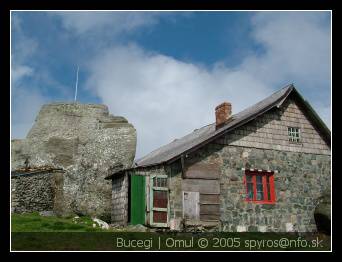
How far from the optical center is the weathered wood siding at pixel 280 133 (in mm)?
19609

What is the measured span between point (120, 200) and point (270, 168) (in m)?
6.66

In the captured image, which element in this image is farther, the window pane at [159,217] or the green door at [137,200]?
the green door at [137,200]

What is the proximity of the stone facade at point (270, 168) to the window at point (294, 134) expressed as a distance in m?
0.18

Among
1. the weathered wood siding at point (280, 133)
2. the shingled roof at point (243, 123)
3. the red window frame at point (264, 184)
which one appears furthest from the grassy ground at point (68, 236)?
the weathered wood siding at point (280, 133)

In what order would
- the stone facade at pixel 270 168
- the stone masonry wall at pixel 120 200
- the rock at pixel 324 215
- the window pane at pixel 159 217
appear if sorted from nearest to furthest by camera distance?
the window pane at pixel 159 217 → the stone facade at pixel 270 168 → the rock at pixel 324 215 → the stone masonry wall at pixel 120 200

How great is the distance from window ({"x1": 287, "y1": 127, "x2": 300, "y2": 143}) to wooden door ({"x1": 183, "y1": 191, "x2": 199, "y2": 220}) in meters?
5.61

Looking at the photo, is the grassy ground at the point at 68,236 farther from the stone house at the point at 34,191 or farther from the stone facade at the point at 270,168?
the stone house at the point at 34,191

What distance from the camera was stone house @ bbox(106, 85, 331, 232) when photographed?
17.9 metres

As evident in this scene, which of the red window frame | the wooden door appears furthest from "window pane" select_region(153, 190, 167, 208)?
the red window frame

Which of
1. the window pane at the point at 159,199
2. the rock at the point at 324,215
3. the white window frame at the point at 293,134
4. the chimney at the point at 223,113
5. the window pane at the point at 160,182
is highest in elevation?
the chimney at the point at 223,113

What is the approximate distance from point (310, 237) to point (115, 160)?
458 inches

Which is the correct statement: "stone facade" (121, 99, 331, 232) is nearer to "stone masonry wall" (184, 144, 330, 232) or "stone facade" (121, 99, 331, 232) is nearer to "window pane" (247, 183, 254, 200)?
"stone masonry wall" (184, 144, 330, 232)

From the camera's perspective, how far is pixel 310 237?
18828mm

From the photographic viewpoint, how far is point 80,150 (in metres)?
27.1
